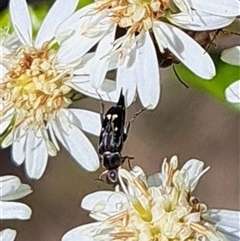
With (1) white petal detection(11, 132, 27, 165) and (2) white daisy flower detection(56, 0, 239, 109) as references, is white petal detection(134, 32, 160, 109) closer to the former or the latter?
(2) white daisy flower detection(56, 0, 239, 109)

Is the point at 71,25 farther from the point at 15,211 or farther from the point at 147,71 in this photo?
the point at 15,211

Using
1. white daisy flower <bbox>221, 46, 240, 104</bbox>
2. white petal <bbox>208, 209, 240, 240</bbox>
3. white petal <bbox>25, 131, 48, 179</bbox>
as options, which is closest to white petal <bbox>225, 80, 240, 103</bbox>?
white daisy flower <bbox>221, 46, 240, 104</bbox>

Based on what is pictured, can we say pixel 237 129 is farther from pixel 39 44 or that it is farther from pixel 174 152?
pixel 39 44

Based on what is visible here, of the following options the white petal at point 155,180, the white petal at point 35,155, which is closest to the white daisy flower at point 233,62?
the white petal at point 155,180

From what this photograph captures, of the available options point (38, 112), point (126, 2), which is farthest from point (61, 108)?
point (126, 2)

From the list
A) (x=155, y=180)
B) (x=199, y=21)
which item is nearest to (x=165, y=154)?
(x=155, y=180)

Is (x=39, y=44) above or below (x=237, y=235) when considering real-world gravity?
above

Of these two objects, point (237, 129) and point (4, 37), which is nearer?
point (237, 129)
